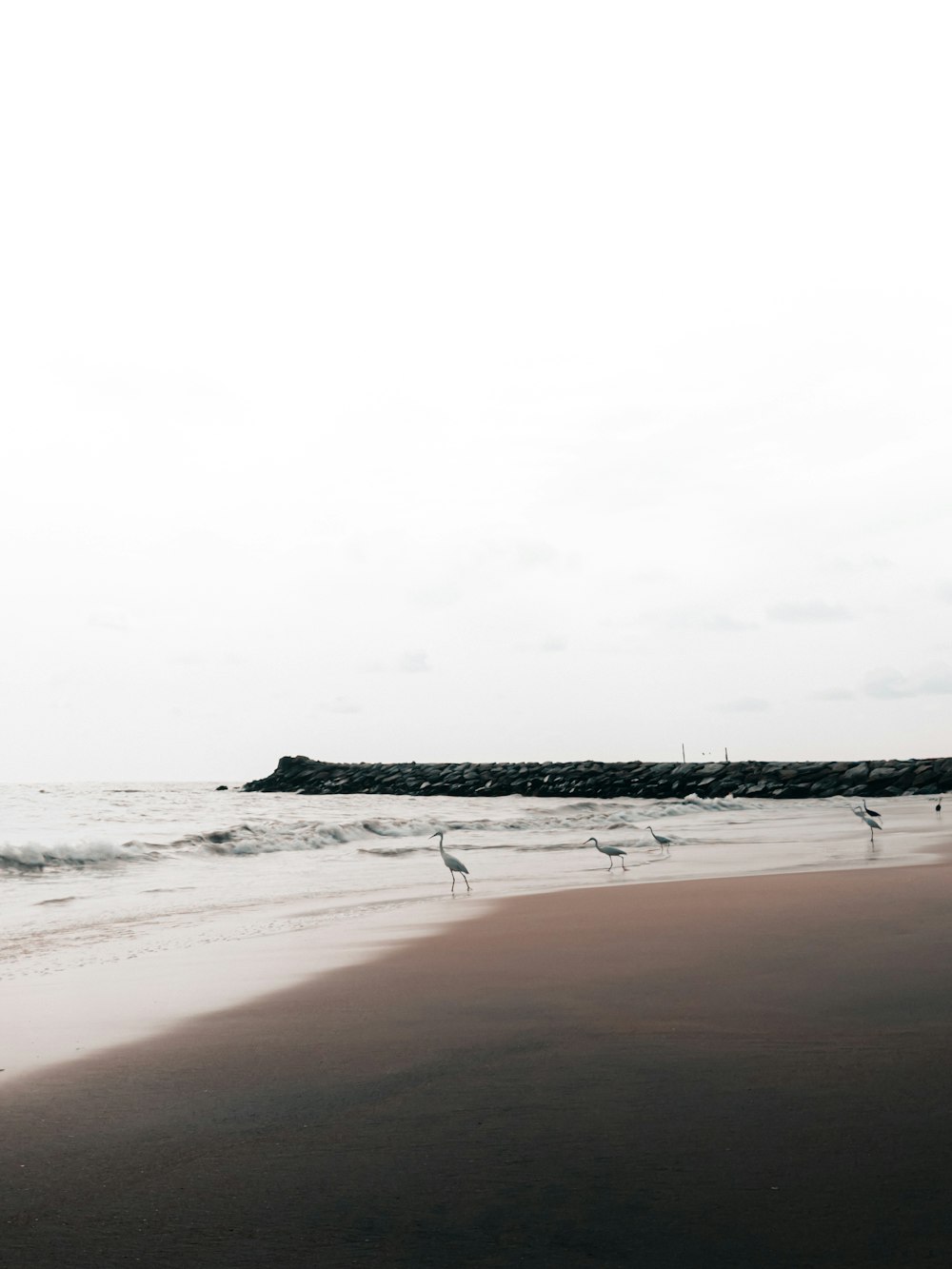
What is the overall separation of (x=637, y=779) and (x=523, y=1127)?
42.1m

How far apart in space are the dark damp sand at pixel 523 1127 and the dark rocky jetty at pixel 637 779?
3390 centimetres

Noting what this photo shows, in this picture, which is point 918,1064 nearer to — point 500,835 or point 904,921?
point 904,921

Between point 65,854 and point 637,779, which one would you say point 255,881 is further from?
point 637,779

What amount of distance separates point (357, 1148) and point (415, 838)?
53.4 ft

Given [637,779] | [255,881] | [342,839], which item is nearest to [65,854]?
[255,881]

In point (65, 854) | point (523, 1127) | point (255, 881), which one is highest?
point (523, 1127)

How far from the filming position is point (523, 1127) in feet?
10.1

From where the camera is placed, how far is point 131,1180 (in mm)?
2812

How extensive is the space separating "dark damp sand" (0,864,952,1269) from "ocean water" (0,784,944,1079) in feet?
3.15

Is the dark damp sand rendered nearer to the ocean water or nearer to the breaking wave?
the ocean water

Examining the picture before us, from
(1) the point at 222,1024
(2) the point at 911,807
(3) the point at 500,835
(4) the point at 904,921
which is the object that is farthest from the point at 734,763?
(1) the point at 222,1024

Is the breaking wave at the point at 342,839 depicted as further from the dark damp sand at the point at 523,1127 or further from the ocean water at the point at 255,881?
the dark damp sand at the point at 523,1127

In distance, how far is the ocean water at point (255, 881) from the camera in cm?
582

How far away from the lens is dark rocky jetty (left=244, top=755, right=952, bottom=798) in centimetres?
3741
